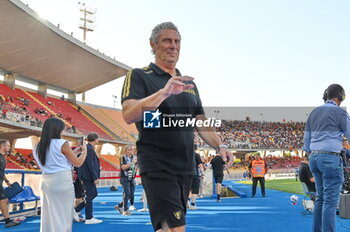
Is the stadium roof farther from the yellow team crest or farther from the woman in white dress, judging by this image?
the yellow team crest

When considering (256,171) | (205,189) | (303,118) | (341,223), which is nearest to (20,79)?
(205,189)

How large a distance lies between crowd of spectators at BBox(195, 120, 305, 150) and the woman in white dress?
47.3 m

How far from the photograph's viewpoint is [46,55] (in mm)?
29422

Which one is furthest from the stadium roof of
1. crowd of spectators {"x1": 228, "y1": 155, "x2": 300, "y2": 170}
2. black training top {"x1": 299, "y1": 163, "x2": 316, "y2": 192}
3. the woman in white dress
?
crowd of spectators {"x1": 228, "y1": 155, "x2": 300, "y2": 170}

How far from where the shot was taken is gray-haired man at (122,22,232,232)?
2.02 m

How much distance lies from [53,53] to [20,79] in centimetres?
522

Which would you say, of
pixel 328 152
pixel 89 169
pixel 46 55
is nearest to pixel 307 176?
pixel 328 152

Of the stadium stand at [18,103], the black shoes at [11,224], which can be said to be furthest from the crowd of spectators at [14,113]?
the black shoes at [11,224]

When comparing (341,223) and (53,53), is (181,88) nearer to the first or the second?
(341,223)

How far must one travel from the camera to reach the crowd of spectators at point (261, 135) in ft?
176

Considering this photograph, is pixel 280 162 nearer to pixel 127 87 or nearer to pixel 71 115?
pixel 71 115

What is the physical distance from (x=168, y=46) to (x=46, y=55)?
29.9m

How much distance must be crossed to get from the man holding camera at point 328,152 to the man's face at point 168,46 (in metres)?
2.55

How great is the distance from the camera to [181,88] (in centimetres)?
177
